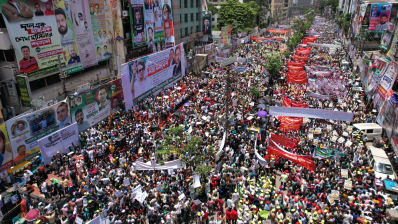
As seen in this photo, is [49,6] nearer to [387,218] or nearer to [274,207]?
[274,207]

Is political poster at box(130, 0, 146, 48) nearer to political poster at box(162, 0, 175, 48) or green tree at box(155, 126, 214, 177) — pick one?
political poster at box(162, 0, 175, 48)

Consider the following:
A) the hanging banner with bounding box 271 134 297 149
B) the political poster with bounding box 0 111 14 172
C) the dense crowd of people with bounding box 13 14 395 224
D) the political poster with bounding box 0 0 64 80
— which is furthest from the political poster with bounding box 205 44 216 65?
the political poster with bounding box 0 111 14 172

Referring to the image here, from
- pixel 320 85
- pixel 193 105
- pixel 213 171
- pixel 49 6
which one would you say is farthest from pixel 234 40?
pixel 213 171

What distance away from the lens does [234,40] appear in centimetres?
5506

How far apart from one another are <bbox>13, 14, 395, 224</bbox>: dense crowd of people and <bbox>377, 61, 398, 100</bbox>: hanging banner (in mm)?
2132

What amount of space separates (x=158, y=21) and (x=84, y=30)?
512 inches

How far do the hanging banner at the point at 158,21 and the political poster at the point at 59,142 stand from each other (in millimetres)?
22322

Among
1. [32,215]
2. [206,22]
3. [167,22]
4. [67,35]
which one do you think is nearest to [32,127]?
[32,215]

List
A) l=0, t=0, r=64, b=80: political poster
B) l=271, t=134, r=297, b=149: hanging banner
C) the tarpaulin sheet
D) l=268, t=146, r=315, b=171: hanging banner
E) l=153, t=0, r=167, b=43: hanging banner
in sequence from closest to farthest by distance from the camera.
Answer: l=268, t=146, r=315, b=171: hanging banner
l=271, t=134, r=297, b=149: hanging banner
l=0, t=0, r=64, b=80: political poster
the tarpaulin sheet
l=153, t=0, r=167, b=43: hanging banner

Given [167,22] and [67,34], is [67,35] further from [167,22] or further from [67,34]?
[167,22]

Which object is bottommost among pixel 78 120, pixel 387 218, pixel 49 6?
pixel 387 218

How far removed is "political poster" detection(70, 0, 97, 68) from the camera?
2502cm

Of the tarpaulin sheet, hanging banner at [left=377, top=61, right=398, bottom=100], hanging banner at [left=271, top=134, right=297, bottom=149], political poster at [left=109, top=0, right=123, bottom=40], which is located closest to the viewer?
hanging banner at [left=271, top=134, right=297, bottom=149]

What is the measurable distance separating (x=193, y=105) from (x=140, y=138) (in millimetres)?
7170
